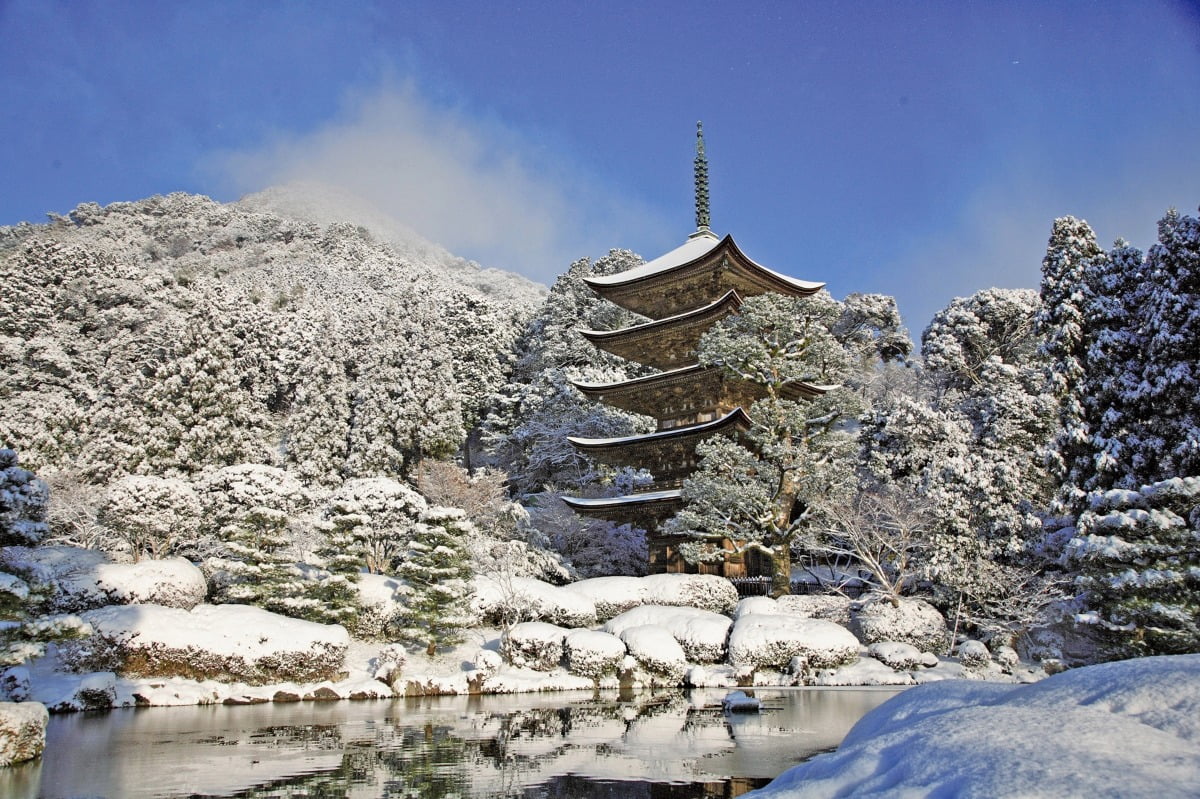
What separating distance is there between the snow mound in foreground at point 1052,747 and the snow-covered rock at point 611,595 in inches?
624

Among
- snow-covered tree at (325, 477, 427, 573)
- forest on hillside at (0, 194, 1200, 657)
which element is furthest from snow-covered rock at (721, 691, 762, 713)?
snow-covered tree at (325, 477, 427, 573)

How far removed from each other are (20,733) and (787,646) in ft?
44.1

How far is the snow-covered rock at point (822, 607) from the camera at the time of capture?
62.7 feet

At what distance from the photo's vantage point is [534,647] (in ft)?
54.0

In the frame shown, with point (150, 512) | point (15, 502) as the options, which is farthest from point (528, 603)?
point (150, 512)

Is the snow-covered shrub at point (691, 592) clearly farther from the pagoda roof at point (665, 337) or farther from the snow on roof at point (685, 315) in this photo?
the snow on roof at point (685, 315)

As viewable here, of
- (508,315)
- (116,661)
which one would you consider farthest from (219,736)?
(508,315)

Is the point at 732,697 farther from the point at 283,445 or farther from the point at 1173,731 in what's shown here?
the point at 283,445

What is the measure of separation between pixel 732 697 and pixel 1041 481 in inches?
540

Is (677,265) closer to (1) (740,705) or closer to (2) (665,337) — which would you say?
(2) (665,337)

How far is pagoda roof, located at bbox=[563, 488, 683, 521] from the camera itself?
23.1 metres

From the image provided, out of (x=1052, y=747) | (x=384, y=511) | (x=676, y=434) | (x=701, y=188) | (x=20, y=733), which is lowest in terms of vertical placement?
(x=20, y=733)

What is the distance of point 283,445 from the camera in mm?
36562

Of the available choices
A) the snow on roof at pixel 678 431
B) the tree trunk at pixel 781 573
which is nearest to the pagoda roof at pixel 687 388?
the snow on roof at pixel 678 431
